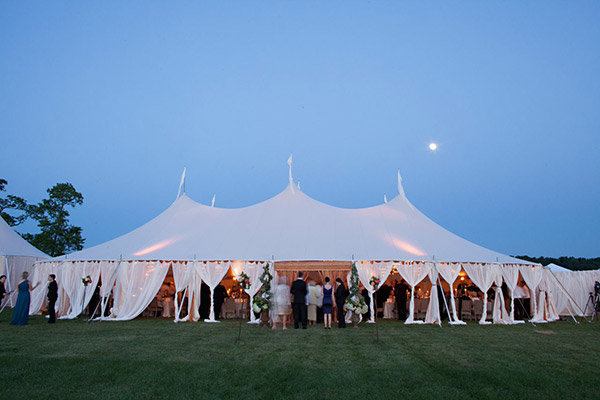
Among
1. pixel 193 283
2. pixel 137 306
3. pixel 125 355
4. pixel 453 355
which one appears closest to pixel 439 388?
pixel 453 355

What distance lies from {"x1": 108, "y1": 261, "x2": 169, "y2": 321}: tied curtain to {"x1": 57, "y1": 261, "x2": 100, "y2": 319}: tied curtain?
89cm

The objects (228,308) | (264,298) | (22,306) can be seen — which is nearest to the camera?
(22,306)

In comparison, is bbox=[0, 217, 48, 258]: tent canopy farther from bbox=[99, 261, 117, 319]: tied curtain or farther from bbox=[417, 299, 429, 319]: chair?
bbox=[417, 299, 429, 319]: chair

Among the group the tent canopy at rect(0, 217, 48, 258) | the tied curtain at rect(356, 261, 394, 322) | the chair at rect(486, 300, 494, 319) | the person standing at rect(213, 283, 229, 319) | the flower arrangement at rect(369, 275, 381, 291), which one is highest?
the tent canopy at rect(0, 217, 48, 258)

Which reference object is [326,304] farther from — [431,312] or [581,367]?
[581,367]

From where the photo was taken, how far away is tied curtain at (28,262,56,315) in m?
14.6

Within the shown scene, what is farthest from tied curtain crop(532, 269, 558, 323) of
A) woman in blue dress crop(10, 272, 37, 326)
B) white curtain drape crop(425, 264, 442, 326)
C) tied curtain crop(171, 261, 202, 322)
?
woman in blue dress crop(10, 272, 37, 326)

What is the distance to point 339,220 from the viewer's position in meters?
15.0

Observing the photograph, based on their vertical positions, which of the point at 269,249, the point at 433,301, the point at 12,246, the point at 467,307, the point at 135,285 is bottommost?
the point at 467,307

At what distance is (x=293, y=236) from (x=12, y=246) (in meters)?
13.4

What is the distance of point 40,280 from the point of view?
593 inches

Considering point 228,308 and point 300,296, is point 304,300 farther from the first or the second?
point 228,308

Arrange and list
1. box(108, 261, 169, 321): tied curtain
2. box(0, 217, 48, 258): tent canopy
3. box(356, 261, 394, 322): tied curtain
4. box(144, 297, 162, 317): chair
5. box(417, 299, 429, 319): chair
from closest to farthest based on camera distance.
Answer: box(356, 261, 394, 322): tied curtain, box(108, 261, 169, 321): tied curtain, box(417, 299, 429, 319): chair, box(144, 297, 162, 317): chair, box(0, 217, 48, 258): tent canopy

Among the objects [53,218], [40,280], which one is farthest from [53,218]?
[40,280]
